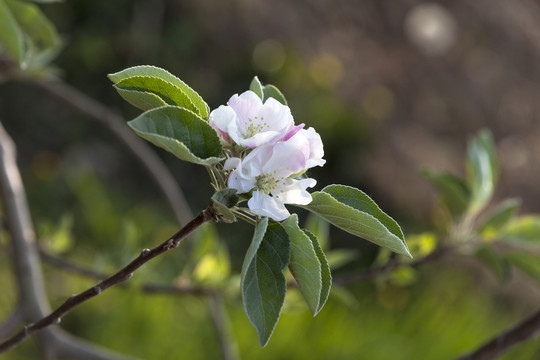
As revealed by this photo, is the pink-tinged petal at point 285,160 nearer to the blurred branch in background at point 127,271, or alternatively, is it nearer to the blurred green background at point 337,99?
the blurred branch in background at point 127,271

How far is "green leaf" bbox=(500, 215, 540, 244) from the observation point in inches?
38.4

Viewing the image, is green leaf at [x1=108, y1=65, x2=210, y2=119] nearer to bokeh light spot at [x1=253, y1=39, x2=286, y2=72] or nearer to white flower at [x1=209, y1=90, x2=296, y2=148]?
white flower at [x1=209, y1=90, x2=296, y2=148]

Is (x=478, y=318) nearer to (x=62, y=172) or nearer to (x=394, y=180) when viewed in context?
(x=394, y=180)

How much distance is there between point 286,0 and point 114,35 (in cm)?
86

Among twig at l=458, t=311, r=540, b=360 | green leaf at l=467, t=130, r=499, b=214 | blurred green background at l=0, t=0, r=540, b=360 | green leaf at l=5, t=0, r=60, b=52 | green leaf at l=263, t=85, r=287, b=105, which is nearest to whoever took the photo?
green leaf at l=263, t=85, r=287, b=105

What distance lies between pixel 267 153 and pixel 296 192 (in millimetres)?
41

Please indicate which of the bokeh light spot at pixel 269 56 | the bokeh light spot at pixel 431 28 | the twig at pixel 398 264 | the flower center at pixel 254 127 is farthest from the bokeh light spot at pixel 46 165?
the flower center at pixel 254 127

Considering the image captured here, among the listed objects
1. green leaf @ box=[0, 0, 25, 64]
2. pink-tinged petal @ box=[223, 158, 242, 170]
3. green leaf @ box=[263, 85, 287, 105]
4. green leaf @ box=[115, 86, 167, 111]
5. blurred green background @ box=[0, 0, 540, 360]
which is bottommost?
blurred green background @ box=[0, 0, 540, 360]

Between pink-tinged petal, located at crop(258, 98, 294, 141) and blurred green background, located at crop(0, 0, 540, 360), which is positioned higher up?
pink-tinged petal, located at crop(258, 98, 294, 141)

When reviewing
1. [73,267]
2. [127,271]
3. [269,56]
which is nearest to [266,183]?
[127,271]

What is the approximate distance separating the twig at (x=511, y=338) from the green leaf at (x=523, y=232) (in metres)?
0.29

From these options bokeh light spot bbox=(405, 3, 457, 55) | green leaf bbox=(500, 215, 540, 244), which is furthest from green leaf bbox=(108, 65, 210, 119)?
bokeh light spot bbox=(405, 3, 457, 55)

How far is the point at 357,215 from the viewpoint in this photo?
17.5 inches

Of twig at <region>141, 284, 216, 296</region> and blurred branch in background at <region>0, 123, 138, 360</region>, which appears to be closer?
blurred branch in background at <region>0, 123, 138, 360</region>
